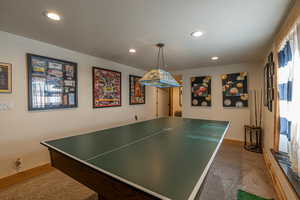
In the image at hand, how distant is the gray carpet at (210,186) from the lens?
180cm

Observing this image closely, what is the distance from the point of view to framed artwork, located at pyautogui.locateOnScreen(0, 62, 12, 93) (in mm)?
2010

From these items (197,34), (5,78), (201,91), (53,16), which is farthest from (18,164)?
(201,91)

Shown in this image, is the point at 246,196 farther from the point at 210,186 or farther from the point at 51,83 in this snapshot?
the point at 51,83

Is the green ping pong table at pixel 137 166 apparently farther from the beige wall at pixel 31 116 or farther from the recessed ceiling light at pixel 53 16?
the recessed ceiling light at pixel 53 16

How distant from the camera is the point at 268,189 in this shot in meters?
1.93

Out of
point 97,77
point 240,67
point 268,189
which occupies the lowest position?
point 268,189

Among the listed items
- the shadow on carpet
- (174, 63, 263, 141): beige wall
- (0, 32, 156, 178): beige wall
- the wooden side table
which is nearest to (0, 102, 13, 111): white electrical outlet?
(0, 32, 156, 178): beige wall

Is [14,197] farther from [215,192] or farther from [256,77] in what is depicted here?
[256,77]

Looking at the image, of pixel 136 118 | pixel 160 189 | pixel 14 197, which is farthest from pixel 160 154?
pixel 136 118

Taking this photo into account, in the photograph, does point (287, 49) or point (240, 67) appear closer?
point (287, 49)

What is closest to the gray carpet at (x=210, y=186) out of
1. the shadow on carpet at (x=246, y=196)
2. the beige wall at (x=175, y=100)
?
the shadow on carpet at (x=246, y=196)

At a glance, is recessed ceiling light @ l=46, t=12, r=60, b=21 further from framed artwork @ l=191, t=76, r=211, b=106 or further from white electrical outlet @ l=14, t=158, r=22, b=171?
framed artwork @ l=191, t=76, r=211, b=106

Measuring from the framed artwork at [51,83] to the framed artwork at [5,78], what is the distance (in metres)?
0.23

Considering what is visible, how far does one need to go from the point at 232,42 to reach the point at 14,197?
4.26 meters
